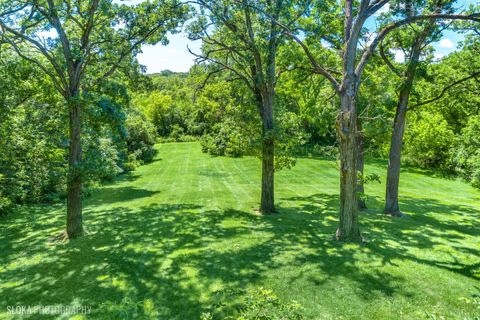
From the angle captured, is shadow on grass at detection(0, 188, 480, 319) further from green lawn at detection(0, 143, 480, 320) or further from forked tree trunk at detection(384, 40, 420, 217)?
forked tree trunk at detection(384, 40, 420, 217)

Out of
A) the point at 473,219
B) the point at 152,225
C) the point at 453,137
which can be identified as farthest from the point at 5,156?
the point at 453,137

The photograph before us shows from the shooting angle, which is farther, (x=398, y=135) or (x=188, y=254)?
(x=398, y=135)

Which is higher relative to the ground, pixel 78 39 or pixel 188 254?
pixel 78 39

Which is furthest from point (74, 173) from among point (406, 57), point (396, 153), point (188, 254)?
point (406, 57)

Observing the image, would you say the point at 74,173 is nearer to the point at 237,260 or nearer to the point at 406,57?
the point at 237,260

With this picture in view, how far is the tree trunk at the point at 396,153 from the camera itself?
1124cm

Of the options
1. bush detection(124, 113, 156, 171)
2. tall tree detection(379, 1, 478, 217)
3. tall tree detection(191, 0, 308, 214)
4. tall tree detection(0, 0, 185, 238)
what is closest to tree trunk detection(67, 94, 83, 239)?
tall tree detection(0, 0, 185, 238)

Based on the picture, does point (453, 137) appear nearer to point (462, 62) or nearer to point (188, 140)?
point (462, 62)

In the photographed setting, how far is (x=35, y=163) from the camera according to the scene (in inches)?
565

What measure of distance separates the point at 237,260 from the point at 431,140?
2765 centimetres

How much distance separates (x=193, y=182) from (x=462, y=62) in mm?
15063

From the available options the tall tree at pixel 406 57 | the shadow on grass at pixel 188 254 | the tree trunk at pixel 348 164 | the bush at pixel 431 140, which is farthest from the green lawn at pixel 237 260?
the bush at pixel 431 140

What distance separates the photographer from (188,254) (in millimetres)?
Answer: 7156

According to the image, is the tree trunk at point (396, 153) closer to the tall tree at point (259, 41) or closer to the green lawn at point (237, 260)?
the green lawn at point (237, 260)
